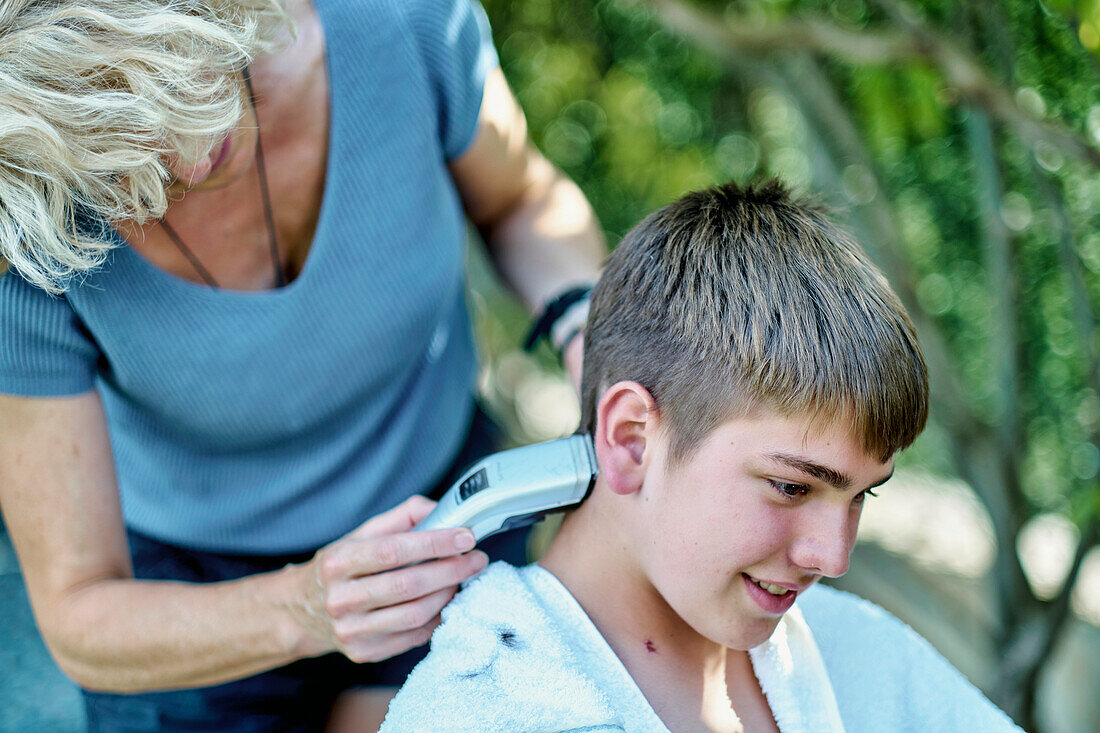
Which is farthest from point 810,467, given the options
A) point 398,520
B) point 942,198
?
point 942,198

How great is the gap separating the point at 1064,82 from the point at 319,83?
110 centimetres

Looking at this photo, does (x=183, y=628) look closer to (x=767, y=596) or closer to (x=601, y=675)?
(x=601, y=675)

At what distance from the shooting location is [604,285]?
3.93ft

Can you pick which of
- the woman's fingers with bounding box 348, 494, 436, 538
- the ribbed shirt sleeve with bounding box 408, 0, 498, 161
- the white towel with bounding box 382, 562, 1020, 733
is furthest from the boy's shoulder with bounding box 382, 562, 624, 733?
the ribbed shirt sleeve with bounding box 408, 0, 498, 161

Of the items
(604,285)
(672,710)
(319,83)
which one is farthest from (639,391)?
(319,83)

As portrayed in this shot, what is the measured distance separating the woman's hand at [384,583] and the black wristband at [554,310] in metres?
0.42

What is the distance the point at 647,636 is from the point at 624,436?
0.85 ft

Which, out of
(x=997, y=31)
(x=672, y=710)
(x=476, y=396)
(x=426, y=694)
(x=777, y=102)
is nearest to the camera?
(x=426, y=694)

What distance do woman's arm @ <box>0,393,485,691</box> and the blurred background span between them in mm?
977

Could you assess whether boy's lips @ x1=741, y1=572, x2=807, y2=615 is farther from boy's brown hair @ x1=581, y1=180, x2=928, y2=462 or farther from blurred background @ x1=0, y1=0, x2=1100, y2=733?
blurred background @ x1=0, y1=0, x2=1100, y2=733

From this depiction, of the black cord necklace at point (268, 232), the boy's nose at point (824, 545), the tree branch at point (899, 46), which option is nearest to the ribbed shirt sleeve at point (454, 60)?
the black cord necklace at point (268, 232)

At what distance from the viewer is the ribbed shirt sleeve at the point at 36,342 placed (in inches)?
41.1

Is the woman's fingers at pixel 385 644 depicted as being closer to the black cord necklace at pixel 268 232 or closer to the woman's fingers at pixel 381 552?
the woman's fingers at pixel 381 552

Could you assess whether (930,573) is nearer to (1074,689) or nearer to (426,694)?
(1074,689)
